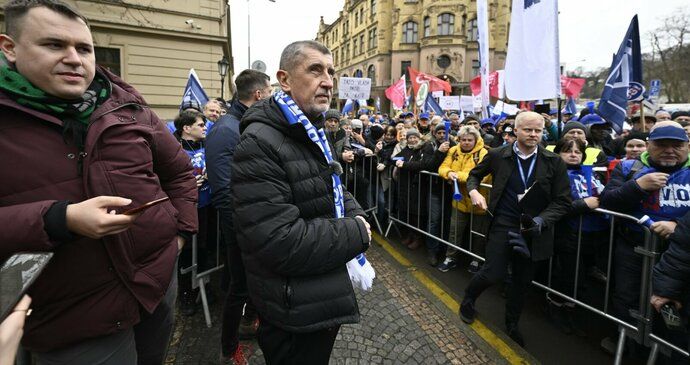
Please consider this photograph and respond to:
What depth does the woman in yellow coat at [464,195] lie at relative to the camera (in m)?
4.95

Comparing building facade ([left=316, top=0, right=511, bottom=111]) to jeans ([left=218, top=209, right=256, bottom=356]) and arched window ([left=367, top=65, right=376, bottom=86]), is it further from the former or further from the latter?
jeans ([left=218, top=209, right=256, bottom=356])

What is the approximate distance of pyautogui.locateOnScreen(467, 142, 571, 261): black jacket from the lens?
10.9ft

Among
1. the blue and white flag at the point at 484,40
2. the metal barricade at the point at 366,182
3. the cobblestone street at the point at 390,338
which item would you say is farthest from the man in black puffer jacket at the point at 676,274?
the blue and white flag at the point at 484,40

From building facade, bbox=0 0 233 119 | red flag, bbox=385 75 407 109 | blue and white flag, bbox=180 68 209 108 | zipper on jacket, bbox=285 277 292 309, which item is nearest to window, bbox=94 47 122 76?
building facade, bbox=0 0 233 119

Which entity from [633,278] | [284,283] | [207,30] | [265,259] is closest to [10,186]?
[265,259]

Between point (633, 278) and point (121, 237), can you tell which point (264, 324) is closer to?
point (121, 237)

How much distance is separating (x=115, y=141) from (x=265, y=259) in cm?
81

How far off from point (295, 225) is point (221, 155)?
1.60 m

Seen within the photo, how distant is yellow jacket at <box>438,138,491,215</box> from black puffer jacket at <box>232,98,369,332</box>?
3.44 meters

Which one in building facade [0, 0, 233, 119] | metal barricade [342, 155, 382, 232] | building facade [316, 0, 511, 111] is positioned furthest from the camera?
building facade [316, 0, 511, 111]

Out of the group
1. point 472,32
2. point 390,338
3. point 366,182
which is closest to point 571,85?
point 366,182

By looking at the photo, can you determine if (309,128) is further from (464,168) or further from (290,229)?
(464,168)

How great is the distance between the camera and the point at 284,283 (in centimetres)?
173

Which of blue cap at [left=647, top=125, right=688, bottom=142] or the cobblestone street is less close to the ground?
blue cap at [left=647, top=125, right=688, bottom=142]
